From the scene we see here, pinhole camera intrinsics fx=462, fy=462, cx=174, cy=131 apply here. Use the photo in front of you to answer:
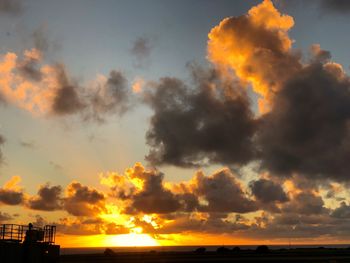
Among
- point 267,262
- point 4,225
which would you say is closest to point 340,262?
point 267,262

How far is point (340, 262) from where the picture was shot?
84.6 m

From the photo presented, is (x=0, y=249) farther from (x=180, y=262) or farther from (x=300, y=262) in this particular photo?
(x=300, y=262)

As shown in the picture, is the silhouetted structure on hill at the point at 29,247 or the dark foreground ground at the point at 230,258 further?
the dark foreground ground at the point at 230,258

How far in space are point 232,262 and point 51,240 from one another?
42553mm

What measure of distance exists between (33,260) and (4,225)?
5.69 m

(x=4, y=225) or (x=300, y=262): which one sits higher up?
(x=4, y=225)

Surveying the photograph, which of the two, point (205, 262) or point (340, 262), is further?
point (205, 262)

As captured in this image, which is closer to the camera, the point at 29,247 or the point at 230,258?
the point at 29,247

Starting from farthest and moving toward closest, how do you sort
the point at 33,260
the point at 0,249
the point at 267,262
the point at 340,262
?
the point at 267,262
the point at 340,262
the point at 33,260
the point at 0,249

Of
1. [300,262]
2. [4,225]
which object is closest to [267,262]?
[300,262]

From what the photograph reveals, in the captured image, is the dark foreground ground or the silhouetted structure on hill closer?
the silhouetted structure on hill

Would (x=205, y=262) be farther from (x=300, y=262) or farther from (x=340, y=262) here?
(x=340, y=262)

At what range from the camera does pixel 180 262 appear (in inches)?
3718

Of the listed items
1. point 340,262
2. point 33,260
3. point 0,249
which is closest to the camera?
point 0,249
